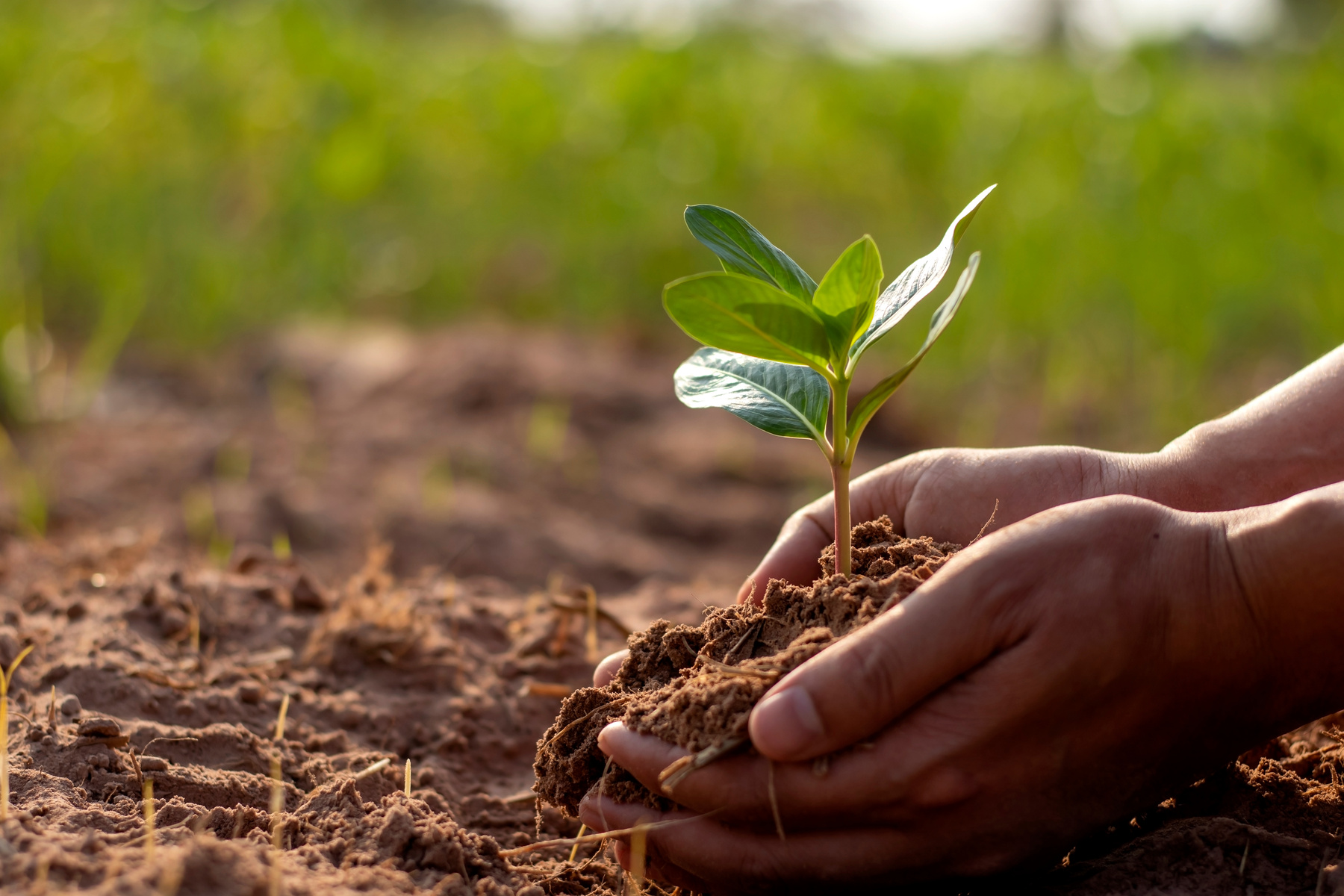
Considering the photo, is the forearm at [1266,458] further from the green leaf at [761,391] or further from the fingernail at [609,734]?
the fingernail at [609,734]

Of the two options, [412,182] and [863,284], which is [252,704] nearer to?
[863,284]

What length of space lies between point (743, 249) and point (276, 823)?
814mm

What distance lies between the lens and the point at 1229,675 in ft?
3.46

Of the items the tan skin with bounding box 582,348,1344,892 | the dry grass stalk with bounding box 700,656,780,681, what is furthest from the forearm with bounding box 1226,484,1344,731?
the dry grass stalk with bounding box 700,656,780,681

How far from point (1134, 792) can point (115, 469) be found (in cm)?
306

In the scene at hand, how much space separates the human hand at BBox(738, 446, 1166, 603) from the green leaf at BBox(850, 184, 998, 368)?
0.87ft

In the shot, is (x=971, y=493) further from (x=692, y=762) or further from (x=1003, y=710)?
(x=692, y=762)

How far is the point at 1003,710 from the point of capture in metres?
1.00

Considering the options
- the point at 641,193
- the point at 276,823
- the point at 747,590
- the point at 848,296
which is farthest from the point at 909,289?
the point at 641,193

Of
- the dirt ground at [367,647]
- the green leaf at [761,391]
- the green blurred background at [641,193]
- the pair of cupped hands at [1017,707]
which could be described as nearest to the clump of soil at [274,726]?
the dirt ground at [367,647]

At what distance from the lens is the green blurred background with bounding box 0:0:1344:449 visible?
4.36 meters

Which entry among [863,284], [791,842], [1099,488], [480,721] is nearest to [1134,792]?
[791,842]

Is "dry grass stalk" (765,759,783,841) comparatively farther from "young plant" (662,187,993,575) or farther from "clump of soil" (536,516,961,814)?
"young plant" (662,187,993,575)

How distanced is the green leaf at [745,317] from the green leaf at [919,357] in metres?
0.08
